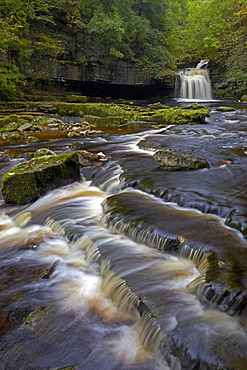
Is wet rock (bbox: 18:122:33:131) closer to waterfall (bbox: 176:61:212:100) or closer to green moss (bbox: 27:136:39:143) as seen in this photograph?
green moss (bbox: 27:136:39:143)

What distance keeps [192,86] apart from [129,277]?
94.1 ft

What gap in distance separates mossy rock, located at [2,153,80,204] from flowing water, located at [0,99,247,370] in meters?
0.19

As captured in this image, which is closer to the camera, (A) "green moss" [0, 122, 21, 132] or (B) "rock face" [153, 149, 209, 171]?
(B) "rock face" [153, 149, 209, 171]

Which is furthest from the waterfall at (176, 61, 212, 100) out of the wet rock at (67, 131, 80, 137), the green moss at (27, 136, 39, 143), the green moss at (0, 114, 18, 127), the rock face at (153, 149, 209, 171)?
the rock face at (153, 149, 209, 171)

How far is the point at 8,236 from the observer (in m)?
4.01

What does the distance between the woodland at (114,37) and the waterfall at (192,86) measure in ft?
5.09

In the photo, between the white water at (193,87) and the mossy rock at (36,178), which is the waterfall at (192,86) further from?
the mossy rock at (36,178)

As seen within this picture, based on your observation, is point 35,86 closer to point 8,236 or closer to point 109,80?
point 109,80

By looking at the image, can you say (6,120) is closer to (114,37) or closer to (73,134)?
(73,134)

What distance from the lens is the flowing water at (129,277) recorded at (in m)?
2.04

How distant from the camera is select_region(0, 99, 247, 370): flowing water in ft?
6.68

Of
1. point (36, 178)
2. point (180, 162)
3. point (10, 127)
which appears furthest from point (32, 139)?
point (180, 162)

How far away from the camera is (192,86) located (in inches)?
1097

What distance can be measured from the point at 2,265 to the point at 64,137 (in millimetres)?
7960
